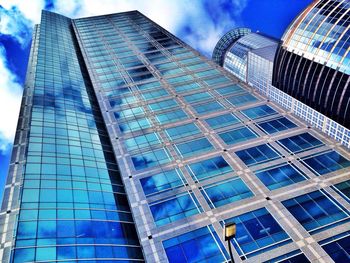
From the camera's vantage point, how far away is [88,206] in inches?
1636

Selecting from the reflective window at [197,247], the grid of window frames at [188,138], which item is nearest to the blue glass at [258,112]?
the grid of window frames at [188,138]

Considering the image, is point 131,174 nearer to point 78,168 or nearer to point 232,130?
point 78,168

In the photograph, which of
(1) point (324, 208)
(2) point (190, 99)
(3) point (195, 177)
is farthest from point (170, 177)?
(2) point (190, 99)

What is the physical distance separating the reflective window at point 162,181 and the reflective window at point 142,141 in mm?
7253

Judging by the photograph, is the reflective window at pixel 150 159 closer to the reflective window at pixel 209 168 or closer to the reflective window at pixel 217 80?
the reflective window at pixel 209 168

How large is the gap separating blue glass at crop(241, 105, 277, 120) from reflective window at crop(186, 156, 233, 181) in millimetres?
12219

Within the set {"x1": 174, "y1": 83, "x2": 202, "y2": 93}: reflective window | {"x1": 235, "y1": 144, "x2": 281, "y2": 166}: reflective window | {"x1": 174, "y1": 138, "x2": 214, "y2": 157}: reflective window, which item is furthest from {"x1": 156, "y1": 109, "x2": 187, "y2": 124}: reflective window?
{"x1": 235, "y1": 144, "x2": 281, "y2": 166}: reflective window

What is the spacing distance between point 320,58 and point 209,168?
56082mm

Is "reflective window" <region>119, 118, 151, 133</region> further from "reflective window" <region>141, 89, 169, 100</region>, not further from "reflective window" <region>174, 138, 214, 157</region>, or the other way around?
"reflective window" <region>141, 89, 169, 100</region>

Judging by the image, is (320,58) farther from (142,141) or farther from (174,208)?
(174,208)

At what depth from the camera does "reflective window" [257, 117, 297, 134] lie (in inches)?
2121

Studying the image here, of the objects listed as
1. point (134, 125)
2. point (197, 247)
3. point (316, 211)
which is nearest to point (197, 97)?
point (134, 125)

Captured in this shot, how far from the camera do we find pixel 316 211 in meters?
38.8

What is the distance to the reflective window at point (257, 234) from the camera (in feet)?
118
